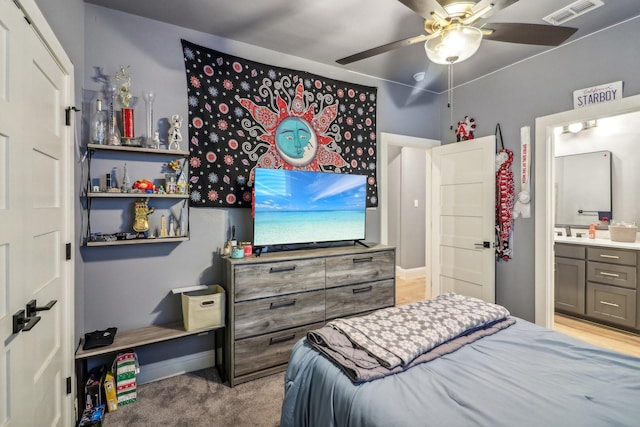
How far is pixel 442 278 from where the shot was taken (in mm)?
3598

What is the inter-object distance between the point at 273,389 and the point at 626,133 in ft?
15.1

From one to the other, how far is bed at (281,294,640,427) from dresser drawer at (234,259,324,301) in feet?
2.54

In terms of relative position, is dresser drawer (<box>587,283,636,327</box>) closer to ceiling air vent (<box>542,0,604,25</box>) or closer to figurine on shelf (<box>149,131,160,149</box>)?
ceiling air vent (<box>542,0,604,25</box>)

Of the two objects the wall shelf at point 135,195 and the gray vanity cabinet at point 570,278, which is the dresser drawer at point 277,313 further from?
the gray vanity cabinet at point 570,278

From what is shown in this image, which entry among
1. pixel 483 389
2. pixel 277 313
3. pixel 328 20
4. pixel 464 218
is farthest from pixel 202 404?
pixel 464 218

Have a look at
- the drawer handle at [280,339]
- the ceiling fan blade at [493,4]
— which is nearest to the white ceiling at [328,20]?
the ceiling fan blade at [493,4]

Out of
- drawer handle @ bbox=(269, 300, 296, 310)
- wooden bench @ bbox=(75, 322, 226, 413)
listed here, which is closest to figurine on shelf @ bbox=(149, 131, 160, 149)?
wooden bench @ bbox=(75, 322, 226, 413)

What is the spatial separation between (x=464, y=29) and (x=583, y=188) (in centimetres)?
351

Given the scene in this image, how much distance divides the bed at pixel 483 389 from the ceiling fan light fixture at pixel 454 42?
151 cm

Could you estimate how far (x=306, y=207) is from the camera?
105 inches

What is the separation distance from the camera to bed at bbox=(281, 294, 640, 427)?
1006 millimetres

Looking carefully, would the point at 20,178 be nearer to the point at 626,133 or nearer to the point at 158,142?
the point at 158,142

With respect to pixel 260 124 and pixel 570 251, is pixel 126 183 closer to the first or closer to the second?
pixel 260 124

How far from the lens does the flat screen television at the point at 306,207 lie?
2.46 meters
